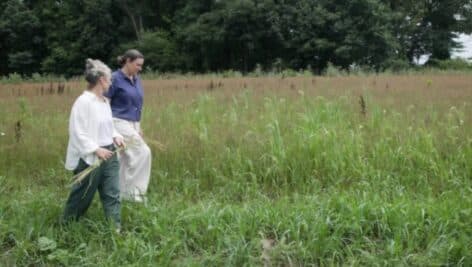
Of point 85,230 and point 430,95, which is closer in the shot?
point 85,230

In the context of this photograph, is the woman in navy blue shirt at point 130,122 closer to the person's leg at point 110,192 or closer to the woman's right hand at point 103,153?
the person's leg at point 110,192

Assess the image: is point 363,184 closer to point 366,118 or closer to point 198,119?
point 366,118

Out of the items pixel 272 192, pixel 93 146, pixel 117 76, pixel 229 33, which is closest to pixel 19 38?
pixel 229 33

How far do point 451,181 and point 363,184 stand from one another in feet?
3.17

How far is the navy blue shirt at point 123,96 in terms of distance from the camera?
539 cm

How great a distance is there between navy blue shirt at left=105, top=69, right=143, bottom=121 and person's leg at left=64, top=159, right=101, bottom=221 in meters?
1.10

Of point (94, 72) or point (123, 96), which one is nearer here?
point (94, 72)

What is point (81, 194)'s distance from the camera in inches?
178

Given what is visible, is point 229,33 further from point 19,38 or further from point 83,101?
point 83,101

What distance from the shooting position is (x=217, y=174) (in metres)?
6.03

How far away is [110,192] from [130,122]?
1158 millimetres

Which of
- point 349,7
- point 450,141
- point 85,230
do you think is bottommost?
point 85,230

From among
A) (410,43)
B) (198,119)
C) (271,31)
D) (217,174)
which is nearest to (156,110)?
(198,119)

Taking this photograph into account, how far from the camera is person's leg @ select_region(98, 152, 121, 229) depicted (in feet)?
15.0
